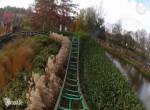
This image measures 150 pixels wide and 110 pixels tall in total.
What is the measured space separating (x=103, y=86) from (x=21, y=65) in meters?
5.22

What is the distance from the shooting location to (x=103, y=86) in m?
22.6

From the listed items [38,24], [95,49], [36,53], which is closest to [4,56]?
[36,53]

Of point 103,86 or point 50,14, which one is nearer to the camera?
point 103,86

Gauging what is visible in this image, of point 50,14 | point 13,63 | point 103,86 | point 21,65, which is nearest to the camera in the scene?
point 21,65

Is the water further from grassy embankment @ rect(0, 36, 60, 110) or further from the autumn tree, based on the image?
the autumn tree

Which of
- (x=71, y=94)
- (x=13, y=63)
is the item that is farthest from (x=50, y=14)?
(x=71, y=94)

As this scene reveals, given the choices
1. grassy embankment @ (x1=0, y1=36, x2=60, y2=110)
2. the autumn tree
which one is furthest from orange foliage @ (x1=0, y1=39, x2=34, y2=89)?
the autumn tree

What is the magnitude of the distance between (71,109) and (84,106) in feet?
2.23

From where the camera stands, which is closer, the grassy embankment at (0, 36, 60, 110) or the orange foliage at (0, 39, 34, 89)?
the grassy embankment at (0, 36, 60, 110)

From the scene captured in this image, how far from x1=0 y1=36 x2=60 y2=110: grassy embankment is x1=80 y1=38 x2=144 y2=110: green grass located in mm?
2835

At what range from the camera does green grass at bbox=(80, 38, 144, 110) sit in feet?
61.4

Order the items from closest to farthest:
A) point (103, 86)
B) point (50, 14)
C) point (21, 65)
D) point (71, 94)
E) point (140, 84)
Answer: point (71, 94), point (21, 65), point (103, 86), point (140, 84), point (50, 14)

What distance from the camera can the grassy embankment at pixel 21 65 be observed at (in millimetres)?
17406

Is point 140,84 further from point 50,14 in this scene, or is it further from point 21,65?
point 50,14
